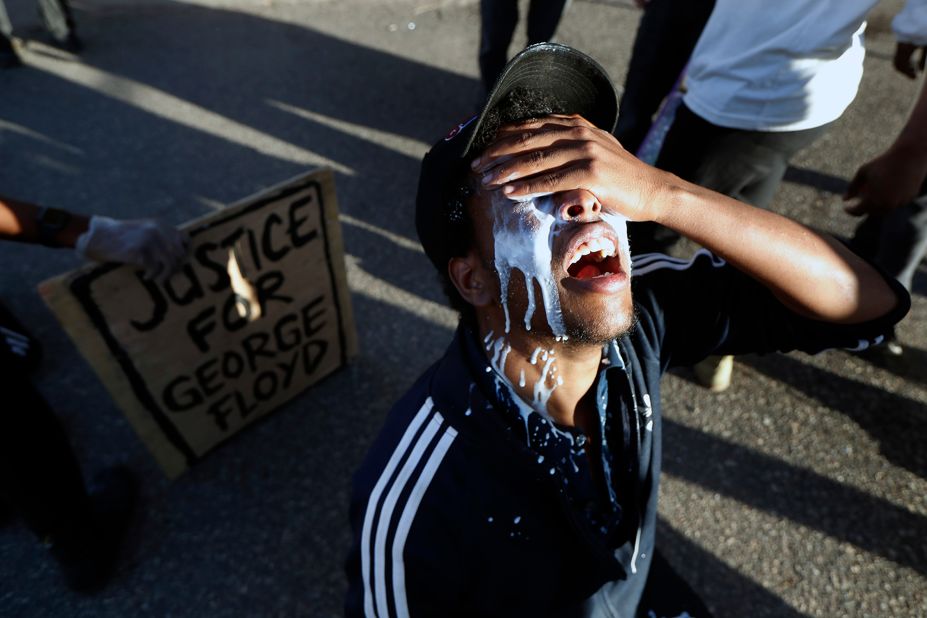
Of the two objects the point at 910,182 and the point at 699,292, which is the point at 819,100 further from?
the point at 699,292

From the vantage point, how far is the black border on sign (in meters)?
1.84

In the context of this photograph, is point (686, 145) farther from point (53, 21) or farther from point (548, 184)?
point (53, 21)

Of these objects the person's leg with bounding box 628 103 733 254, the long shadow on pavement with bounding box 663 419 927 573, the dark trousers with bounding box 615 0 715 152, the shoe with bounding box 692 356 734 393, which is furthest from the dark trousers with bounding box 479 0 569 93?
the long shadow on pavement with bounding box 663 419 927 573

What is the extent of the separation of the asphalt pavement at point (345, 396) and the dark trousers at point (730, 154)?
1.04 m

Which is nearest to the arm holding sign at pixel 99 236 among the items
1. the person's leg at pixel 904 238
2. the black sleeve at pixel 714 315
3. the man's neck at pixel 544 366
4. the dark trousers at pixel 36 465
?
the dark trousers at pixel 36 465

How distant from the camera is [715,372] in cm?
289

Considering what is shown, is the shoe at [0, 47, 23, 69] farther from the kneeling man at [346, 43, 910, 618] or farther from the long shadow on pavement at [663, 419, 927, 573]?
the long shadow on pavement at [663, 419, 927, 573]

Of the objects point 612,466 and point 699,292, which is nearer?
point 612,466

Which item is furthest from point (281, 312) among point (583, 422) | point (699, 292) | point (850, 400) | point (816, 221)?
point (816, 221)

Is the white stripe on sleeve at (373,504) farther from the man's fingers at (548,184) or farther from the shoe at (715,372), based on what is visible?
the shoe at (715,372)

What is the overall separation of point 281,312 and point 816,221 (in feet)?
11.6

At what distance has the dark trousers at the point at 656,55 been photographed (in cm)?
316

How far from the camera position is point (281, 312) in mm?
2533

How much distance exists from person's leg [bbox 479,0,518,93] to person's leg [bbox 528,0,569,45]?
22 cm
